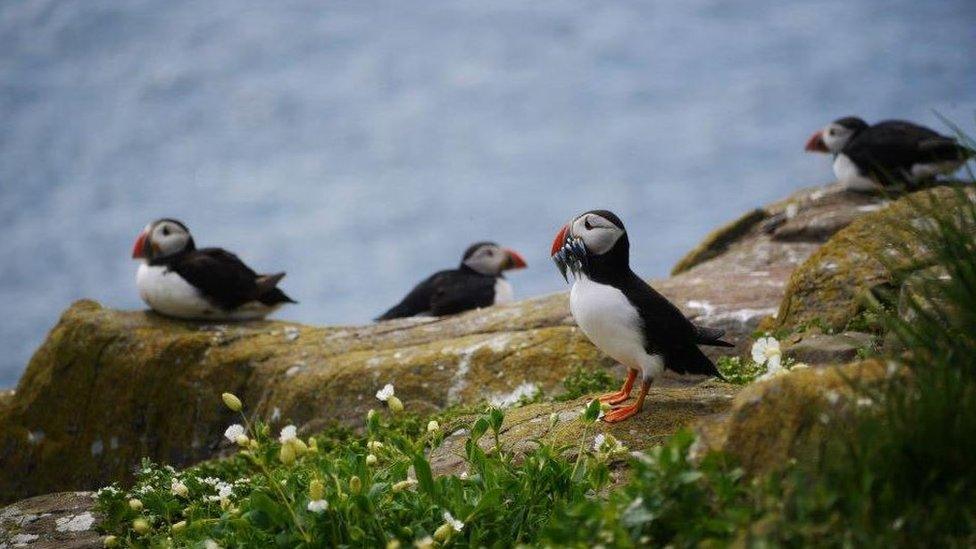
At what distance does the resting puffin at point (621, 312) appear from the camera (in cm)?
423

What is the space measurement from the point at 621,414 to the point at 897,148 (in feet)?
19.2

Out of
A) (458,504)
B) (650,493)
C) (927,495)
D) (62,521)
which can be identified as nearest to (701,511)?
(650,493)

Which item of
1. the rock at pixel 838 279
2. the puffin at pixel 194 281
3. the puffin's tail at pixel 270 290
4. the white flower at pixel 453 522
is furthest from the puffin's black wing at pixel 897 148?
the white flower at pixel 453 522

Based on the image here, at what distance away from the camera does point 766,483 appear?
8.66 feet

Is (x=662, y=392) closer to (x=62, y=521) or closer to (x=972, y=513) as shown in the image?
(x=972, y=513)

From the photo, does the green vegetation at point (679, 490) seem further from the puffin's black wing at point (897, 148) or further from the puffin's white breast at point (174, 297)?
the puffin's black wing at point (897, 148)

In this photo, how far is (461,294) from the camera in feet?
29.9

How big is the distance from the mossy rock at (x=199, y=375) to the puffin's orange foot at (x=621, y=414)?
225 cm

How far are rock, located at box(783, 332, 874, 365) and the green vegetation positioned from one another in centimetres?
69

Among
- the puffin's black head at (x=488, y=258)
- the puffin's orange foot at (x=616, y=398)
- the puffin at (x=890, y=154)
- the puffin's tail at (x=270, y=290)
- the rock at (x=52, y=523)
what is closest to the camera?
the rock at (x=52, y=523)

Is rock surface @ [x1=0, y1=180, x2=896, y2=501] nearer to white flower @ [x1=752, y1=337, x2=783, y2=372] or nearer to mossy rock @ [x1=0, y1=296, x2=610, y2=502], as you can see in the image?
mossy rock @ [x1=0, y1=296, x2=610, y2=502]

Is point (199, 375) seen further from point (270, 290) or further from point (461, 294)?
point (461, 294)

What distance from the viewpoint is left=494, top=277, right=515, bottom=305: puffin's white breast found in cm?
952

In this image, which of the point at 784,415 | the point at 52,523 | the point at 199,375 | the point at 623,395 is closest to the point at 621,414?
the point at 623,395
